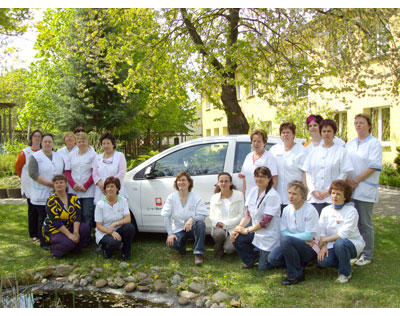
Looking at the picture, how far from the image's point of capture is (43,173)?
6605mm

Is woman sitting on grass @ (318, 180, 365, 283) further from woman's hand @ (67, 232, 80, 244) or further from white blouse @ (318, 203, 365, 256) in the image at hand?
woman's hand @ (67, 232, 80, 244)

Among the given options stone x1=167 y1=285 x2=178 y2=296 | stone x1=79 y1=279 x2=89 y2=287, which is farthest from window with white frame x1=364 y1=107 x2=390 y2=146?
stone x1=79 y1=279 x2=89 y2=287

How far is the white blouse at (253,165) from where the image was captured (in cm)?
558

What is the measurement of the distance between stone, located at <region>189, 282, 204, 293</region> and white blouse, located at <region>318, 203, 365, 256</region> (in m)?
1.67

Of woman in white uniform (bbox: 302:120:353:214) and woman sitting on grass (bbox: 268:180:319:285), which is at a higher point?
woman in white uniform (bbox: 302:120:353:214)

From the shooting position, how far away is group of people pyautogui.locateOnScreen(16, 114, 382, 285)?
194 inches

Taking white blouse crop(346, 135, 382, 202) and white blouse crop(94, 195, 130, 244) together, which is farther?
white blouse crop(94, 195, 130, 244)

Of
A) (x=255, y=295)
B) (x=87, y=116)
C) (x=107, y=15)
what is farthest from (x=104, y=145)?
(x=87, y=116)

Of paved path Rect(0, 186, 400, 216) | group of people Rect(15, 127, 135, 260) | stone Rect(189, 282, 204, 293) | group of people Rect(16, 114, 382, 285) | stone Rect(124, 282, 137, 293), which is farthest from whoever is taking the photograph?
paved path Rect(0, 186, 400, 216)

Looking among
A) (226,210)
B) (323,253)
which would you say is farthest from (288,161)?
(323,253)

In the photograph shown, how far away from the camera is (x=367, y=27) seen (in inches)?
A: 251

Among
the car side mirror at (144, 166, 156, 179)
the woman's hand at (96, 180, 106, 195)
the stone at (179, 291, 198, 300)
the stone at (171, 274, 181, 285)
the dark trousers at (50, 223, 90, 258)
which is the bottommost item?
the stone at (179, 291, 198, 300)
